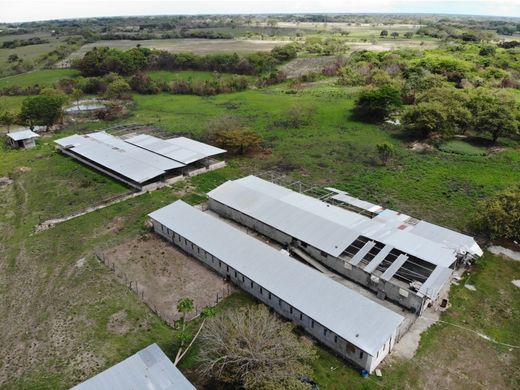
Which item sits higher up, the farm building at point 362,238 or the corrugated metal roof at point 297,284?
the corrugated metal roof at point 297,284

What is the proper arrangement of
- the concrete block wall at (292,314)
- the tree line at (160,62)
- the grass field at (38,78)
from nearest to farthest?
the concrete block wall at (292,314)
the grass field at (38,78)
the tree line at (160,62)

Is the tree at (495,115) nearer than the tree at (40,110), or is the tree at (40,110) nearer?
the tree at (495,115)

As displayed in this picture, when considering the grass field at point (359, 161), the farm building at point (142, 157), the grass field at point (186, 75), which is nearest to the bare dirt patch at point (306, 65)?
the grass field at point (186, 75)

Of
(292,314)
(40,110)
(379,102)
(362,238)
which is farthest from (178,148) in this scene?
(379,102)

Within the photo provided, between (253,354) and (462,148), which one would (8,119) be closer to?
(253,354)

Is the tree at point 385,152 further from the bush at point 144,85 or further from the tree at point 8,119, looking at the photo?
the tree at point 8,119

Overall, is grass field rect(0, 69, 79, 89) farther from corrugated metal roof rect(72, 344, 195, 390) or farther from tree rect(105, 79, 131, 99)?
corrugated metal roof rect(72, 344, 195, 390)
